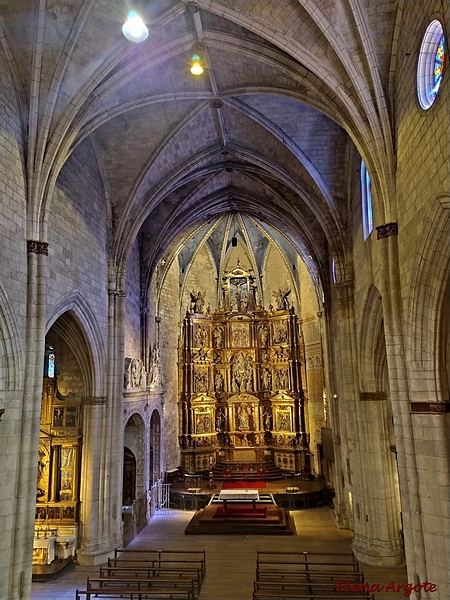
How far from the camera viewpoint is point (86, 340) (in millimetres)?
15617

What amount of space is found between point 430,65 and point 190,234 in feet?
60.8

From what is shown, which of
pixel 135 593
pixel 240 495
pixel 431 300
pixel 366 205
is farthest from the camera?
pixel 240 495

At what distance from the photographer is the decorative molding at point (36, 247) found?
11.4 m

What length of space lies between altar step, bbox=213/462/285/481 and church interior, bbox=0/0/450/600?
19cm

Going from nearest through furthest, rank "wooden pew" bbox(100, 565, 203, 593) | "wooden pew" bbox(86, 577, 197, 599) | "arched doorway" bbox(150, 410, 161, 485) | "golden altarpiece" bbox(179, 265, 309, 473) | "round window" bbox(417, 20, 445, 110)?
"round window" bbox(417, 20, 445, 110) < "wooden pew" bbox(86, 577, 197, 599) < "wooden pew" bbox(100, 565, 203, 593) < "arched doorway" bbox(150, 410, 161, 485) < "golden altarpiece" bbox(179, 265, 309, 473)

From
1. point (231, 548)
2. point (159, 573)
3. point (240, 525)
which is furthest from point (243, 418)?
point (159, 573)

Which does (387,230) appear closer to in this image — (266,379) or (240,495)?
(240,495)

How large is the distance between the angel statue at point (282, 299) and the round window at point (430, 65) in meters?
20.4

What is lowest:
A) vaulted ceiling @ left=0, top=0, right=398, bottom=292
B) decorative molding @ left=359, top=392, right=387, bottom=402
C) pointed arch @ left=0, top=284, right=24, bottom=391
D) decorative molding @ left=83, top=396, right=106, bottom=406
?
decorative molding @ left=359, top=392, right=387, bottom=402

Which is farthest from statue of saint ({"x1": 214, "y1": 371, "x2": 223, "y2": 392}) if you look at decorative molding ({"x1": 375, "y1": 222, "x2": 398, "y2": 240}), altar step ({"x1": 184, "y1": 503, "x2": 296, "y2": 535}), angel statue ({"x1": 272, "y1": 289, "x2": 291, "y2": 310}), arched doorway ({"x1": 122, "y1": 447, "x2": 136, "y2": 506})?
decorative molding ({"x1": 375, "y1": 222, "x2": 398, "y2": 240})

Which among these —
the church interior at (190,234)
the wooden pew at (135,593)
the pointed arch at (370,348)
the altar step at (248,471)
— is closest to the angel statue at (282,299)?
the church interior at (190,234)

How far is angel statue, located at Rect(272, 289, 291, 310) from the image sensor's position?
1142 inches

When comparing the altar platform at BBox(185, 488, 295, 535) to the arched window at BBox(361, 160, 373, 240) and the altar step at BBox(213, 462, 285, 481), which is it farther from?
the arched window at BBox(361, 160, 373, 240)

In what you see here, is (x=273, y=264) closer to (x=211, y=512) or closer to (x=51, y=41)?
(x=211, y=512)
